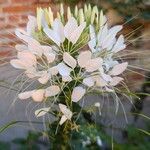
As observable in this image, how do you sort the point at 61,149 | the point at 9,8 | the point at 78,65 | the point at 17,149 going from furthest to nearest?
1. the point at 9,8
2. the point at 17,149
3. the point at 61,149
4. the point at 78,65

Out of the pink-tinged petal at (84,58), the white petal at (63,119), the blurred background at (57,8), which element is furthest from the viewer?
the blurred background at (57,8)

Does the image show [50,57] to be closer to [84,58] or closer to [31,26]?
[84,58]

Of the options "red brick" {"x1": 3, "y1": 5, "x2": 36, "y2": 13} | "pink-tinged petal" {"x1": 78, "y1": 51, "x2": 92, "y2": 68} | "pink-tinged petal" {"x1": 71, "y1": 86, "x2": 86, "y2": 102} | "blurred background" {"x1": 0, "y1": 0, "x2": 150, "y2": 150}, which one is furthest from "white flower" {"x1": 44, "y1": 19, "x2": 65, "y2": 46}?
"red brick" {"x1": 3, "y1": 5, "x2": 36, "y2": 13}

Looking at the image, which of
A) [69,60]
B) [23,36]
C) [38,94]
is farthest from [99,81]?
[23,36]

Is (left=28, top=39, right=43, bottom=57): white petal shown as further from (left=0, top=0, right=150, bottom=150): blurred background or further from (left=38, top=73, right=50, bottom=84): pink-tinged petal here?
(left=0, top=0, right=150, bottom=150): blurred background

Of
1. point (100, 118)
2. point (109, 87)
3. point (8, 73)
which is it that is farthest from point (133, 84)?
point (109, 87)

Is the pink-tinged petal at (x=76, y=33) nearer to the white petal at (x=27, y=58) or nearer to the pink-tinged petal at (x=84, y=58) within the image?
the pink-tinged petal at (x=84, y=58)

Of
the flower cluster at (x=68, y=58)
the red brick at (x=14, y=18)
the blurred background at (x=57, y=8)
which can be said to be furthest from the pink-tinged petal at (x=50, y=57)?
the red brick at (x=14, y=18)

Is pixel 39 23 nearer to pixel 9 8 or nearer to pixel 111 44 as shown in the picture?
pixel 111 44
